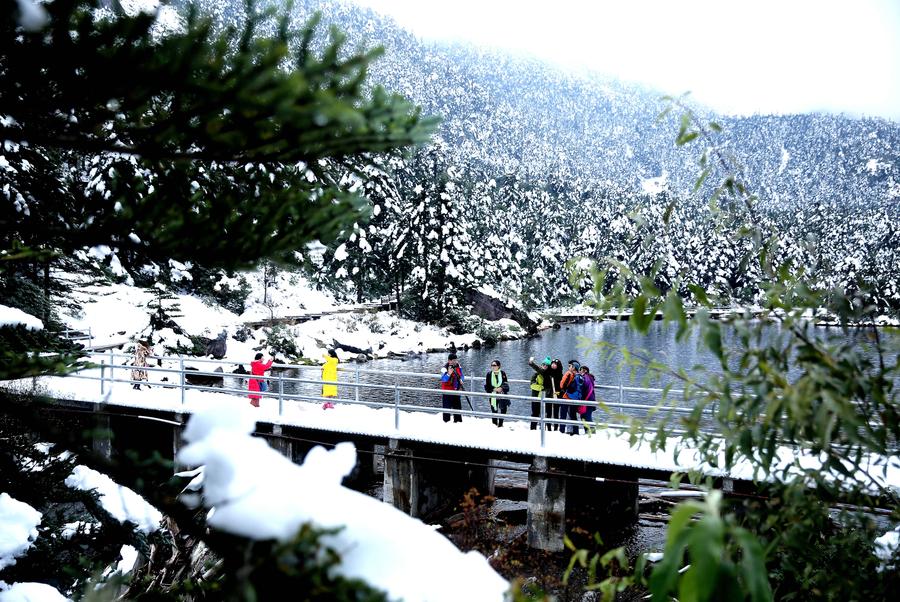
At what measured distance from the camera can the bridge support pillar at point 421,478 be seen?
13.0 meters

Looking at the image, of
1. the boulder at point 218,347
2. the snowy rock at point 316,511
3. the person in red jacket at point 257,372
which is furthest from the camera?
the boulder at point 218,347

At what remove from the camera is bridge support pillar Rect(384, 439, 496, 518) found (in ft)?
42.7

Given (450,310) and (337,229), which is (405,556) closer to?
(337,229)

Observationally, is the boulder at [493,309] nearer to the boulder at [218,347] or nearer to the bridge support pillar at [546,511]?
the boulder at [218,347]

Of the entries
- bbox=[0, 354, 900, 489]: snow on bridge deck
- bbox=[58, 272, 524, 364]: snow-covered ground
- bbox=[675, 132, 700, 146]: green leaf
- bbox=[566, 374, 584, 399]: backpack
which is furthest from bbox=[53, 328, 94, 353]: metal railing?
bbox=[675, 132, 700, 146]: green leaf

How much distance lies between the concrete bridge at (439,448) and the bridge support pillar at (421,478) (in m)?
0.02

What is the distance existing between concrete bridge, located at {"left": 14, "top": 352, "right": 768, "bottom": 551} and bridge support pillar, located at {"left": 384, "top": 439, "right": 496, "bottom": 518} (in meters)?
0.02

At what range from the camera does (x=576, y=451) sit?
11953mm

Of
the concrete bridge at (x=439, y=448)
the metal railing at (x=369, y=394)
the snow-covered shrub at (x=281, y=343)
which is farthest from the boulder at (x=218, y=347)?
the concrete bridge at (x=439, y=448)

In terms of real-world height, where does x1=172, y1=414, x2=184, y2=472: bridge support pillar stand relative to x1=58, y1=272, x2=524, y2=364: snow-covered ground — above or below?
below

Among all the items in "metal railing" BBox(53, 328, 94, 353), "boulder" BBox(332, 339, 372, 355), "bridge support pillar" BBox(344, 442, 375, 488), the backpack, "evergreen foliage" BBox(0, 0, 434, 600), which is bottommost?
"bridge support pillar" BBox(344, 442, 375, 488)

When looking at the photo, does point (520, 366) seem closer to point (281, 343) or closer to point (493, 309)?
point (281, 343)

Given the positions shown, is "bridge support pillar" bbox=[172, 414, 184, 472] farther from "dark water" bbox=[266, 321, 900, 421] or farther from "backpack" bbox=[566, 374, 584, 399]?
"backpack" bbox=[566, 374, 584, 399]

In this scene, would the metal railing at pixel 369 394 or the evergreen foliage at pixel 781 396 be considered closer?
the evergreen foliage at pixel 781 396
